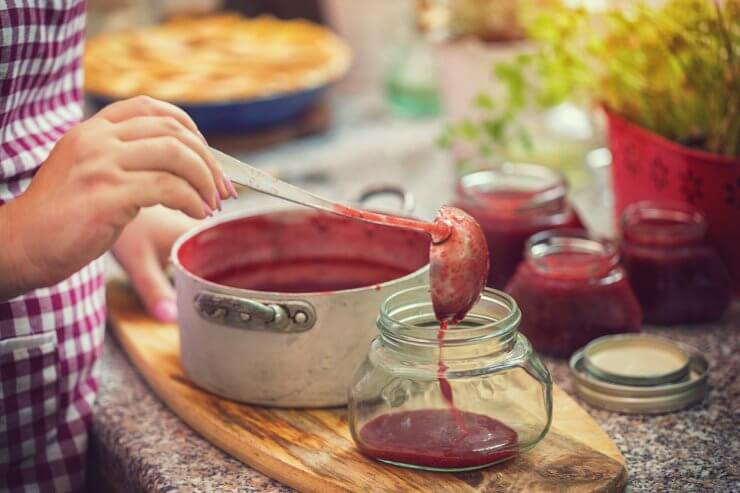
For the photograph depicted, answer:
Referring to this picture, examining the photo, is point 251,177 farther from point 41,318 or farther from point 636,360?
point 636,360

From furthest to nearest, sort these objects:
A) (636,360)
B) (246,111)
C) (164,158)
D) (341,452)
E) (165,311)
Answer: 1. (246,111)
2. (165,311)
3. (636,360)
4. (341,452)
5. (164,158)

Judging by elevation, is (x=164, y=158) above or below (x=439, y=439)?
above

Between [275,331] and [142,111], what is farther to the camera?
[275,331]

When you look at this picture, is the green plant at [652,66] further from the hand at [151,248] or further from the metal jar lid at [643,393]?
the hand at [151,248]

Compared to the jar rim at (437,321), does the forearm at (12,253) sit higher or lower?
higher

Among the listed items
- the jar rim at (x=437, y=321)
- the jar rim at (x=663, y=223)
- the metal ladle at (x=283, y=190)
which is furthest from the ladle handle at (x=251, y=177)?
the jar rim at (x=663, y=223)

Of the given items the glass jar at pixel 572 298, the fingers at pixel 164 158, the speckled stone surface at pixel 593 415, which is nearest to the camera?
the fingers at pixel 164 158

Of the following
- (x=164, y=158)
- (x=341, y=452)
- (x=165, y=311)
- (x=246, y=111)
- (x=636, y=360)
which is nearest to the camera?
(x=164, y=158)

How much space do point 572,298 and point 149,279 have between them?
1.36 ft

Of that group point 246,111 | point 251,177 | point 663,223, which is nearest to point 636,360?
point 663,223

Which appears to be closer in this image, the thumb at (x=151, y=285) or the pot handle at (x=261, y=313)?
the pot handle at (x=261, y=313)

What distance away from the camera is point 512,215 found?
1.08 m

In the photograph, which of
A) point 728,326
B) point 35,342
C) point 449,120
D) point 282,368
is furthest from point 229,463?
point 449,120

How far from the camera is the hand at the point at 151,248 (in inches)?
41.9
